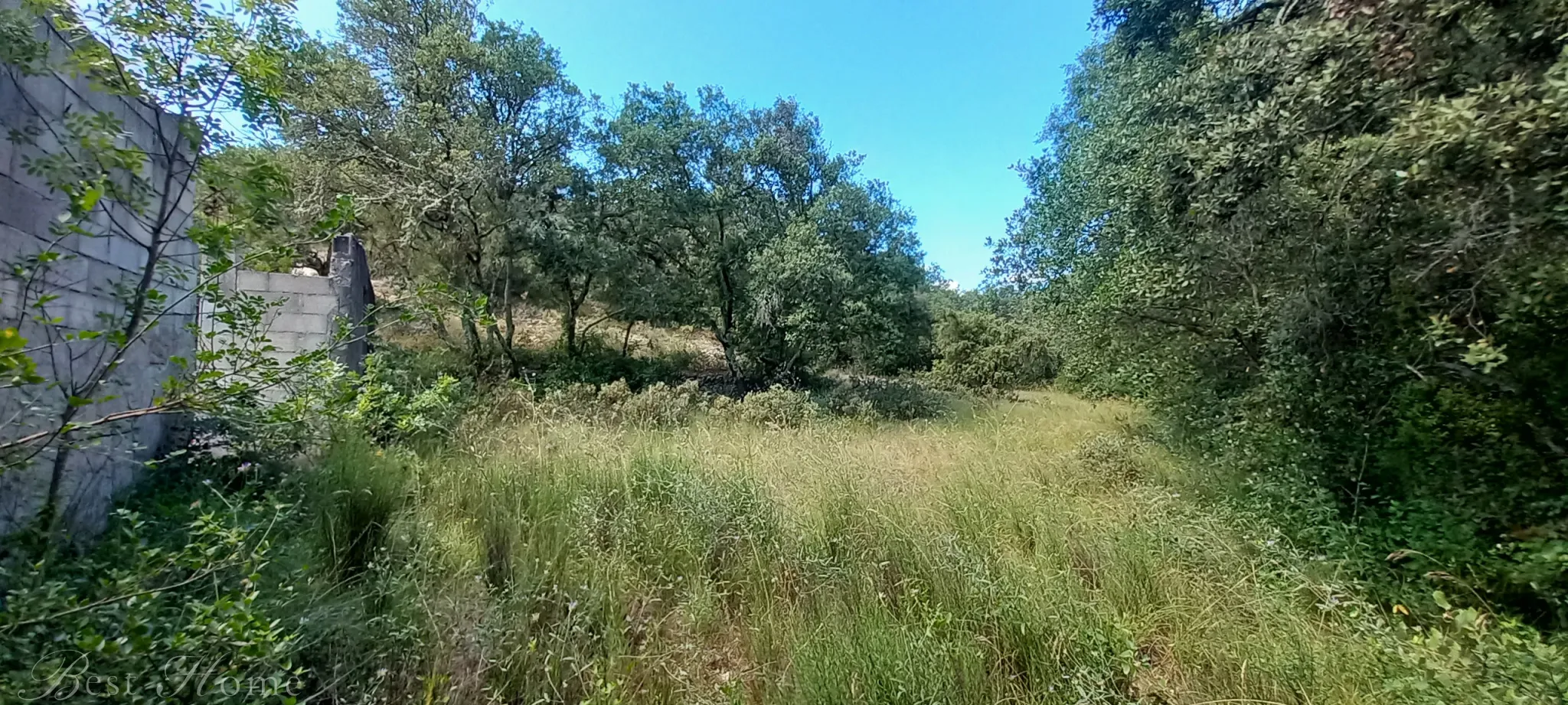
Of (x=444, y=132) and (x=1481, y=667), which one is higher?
(x=444, y=132)

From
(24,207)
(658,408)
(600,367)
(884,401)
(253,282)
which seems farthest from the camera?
(600,367)

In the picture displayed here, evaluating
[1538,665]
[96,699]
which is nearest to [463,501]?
[96,699]

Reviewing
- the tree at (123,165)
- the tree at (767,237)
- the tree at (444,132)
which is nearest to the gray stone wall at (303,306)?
the tree at (444,132)

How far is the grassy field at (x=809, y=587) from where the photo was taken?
6.63 ft

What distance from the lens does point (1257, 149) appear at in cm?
300

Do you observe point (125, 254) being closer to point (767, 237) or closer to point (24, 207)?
point (24, 207)

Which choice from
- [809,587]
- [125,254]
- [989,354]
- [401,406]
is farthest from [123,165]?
[989,354]

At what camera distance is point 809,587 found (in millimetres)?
2613

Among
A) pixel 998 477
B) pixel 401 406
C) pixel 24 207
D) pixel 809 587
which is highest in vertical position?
pixel 24 207

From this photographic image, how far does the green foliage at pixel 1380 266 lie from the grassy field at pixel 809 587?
27.4 inches

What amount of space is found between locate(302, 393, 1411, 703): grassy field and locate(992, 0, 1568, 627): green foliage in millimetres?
696

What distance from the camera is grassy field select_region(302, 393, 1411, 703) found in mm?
2020

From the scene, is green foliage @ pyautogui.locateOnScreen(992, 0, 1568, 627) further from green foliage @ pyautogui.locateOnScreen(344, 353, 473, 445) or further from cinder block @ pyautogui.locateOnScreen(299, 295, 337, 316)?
cinder block @ pyautogui.locateOnScreen(299, 295, 337, 316)

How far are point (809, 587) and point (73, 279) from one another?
337 centimetres
